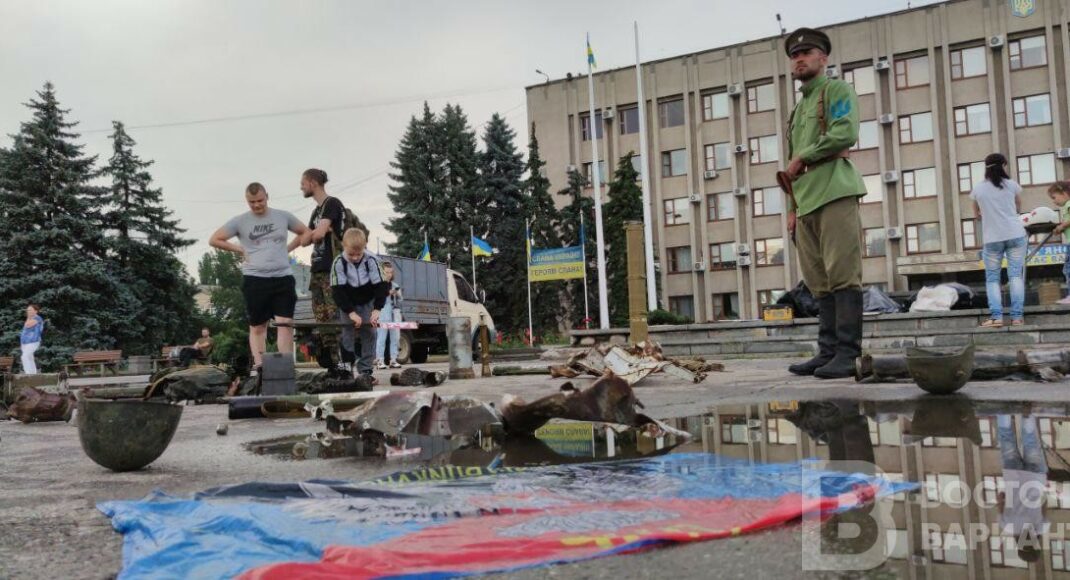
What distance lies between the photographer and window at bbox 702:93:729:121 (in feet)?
142

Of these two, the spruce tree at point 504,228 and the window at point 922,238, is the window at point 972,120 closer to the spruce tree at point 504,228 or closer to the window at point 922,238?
the window at point 922,238

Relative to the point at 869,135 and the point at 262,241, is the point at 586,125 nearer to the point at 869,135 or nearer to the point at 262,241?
the point at 869,135

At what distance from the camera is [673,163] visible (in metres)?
44.8

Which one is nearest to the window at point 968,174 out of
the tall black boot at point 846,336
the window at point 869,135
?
the window at point 869,135

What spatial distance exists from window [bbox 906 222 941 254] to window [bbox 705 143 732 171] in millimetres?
9757

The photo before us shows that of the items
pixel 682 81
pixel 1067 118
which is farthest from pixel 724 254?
pixel 1067 118

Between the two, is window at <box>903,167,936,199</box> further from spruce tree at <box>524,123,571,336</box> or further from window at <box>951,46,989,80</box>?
spruce tree at <box>524,123,571,336</box>

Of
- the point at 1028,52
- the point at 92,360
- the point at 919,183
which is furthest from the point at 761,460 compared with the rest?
the point at 1028,52

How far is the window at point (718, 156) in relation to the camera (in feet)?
142

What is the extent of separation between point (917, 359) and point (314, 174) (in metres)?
5.95

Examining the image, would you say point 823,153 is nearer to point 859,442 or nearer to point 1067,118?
point 859,442

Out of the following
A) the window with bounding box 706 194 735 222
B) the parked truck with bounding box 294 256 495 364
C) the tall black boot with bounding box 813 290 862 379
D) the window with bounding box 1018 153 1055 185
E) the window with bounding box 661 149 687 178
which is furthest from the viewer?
the window with bounding box 661 149 687 178

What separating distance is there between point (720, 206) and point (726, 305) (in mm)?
5443

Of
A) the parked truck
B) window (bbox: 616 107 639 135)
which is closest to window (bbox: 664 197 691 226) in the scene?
window (bbox: 616 107 639 135)
